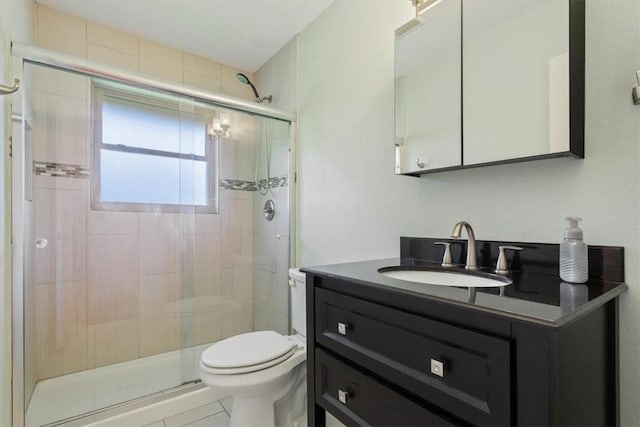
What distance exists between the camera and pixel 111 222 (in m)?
2.10

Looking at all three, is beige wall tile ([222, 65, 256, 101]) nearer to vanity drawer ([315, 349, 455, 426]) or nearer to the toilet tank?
the toilet tank

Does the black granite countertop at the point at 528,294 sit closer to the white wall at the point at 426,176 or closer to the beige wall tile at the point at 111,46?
the white wall at the point at 426,176

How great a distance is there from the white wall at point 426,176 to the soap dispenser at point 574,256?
0.10 meters

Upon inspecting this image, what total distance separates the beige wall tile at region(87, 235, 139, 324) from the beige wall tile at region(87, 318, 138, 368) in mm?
47

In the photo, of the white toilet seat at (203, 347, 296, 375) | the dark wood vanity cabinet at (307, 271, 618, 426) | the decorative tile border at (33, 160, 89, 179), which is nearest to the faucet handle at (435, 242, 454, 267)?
the dark wood vanity cabinet at (307, 271, 618, 426)

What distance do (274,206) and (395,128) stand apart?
4.02 ft

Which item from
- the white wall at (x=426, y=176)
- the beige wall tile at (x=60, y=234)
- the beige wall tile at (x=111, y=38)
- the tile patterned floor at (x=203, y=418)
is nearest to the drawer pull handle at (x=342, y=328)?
the white wall at (x=426, y=176)

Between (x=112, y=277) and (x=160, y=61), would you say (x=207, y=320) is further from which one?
(x=160, y=61)

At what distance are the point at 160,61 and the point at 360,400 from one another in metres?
2.52

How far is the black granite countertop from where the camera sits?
0.57m

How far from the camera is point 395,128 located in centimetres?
138

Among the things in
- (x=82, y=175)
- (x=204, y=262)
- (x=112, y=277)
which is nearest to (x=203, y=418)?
(x=204, y=262)

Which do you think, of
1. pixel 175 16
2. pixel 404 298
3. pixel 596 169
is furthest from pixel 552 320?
pixel 175 16

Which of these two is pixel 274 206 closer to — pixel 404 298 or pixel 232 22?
pixel 232 22
